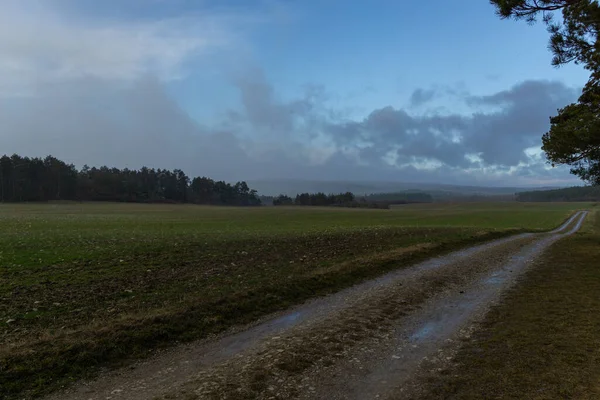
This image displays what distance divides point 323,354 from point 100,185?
16042 centimetres

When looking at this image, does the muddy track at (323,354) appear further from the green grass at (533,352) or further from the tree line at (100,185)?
the tree line at (100,185)

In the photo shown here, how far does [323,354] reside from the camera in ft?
21.3

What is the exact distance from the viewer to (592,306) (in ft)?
30.4

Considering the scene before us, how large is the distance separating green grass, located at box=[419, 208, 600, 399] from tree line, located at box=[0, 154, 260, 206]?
153 meters

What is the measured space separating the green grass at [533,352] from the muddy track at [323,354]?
435mm

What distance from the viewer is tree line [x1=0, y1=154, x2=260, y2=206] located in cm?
12706

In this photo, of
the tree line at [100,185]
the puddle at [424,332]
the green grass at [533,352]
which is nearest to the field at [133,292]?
the puddle at [424,332]

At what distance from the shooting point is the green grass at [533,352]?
5.19 meters

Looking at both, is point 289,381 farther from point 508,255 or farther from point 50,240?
point 50,240

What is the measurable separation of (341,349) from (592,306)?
272 inches

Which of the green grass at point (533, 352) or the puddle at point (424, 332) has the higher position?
the green grass at point (533, 352)

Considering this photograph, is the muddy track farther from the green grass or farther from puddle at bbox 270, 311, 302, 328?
the green grass

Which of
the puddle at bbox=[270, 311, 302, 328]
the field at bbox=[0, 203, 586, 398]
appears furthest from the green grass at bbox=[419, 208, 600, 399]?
the field at bbox=[0, 203, 586, 398]

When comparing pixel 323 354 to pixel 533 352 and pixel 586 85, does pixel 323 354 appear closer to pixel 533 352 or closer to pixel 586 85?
Result: pixel 533 352
